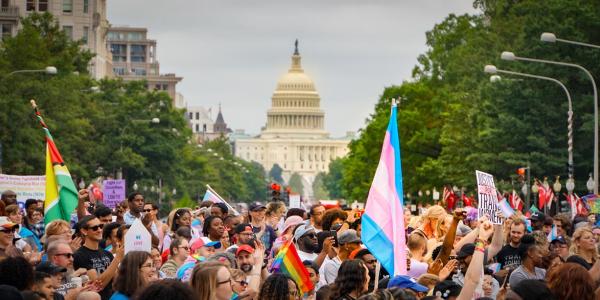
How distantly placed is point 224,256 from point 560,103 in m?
50.3

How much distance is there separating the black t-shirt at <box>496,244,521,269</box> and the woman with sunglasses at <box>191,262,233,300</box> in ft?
19.8

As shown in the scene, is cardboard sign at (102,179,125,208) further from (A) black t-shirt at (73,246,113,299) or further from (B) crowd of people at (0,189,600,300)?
(A) black t-shirt at (73,246,113,299)

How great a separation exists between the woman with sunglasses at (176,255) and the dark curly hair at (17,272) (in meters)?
3.94

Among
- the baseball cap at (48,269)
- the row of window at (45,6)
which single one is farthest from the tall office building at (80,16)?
the baseball cap at (48,269)

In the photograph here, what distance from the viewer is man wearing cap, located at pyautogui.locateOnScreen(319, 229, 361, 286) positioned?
17.2 m

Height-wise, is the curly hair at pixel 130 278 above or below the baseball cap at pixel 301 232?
below

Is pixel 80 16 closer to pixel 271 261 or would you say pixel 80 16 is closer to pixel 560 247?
pixel 560 247

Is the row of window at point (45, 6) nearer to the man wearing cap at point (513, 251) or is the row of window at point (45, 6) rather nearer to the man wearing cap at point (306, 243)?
the man wearing cap at point (306, 243)

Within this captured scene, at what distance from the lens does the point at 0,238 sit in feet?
55.6

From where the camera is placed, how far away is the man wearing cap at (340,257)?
1717cm

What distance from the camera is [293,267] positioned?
15469 mm

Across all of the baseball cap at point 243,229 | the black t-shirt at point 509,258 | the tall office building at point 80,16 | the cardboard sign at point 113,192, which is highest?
the tall office building at point 80,16

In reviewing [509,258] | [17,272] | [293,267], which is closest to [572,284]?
[293,267]

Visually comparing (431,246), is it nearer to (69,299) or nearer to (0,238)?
(0,238)
